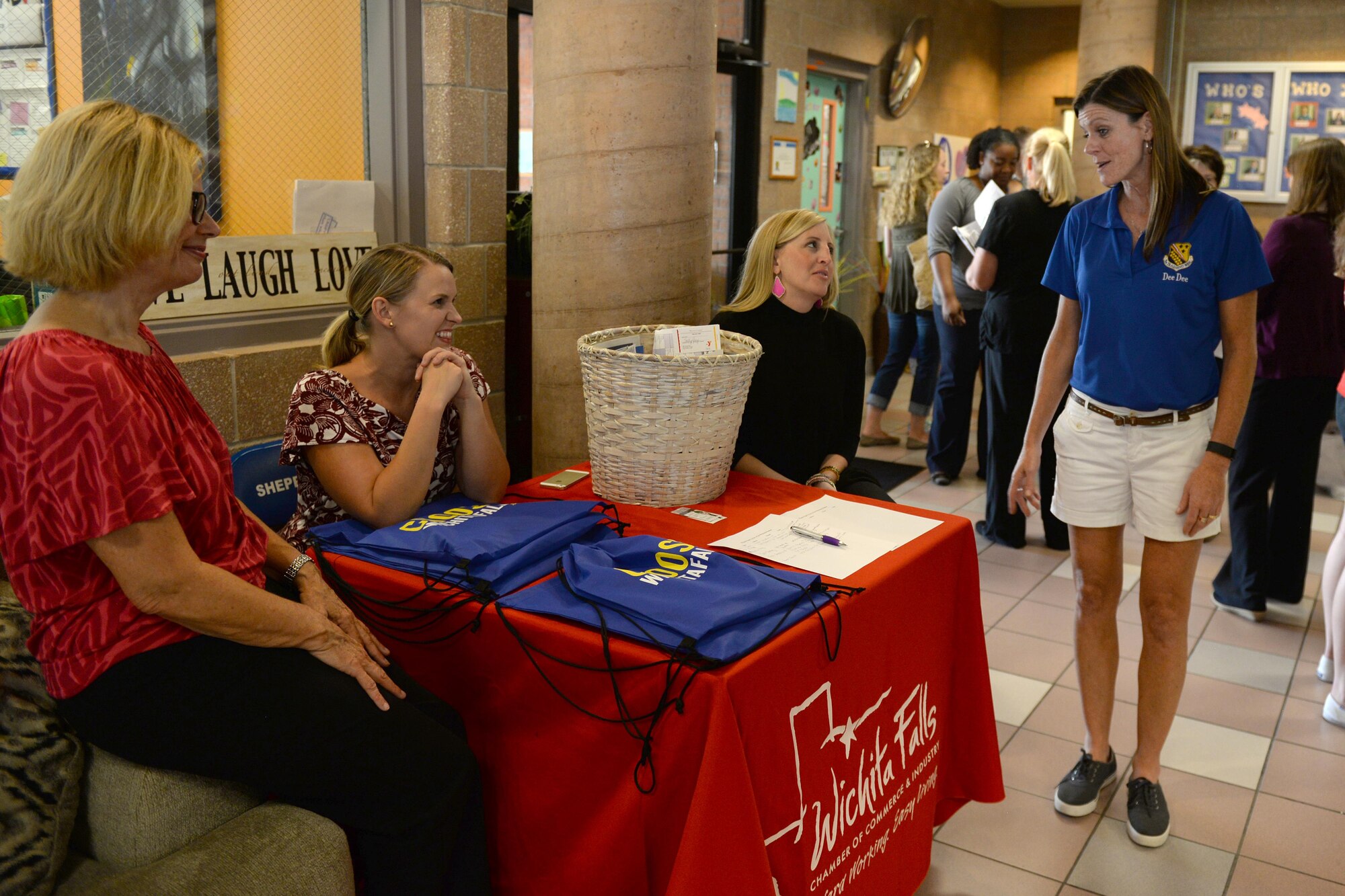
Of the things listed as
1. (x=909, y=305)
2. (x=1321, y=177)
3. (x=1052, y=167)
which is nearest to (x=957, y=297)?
(x=909, y=305)

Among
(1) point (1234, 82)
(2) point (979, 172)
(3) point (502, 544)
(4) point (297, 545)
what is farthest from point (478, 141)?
(1) point (1234, 82)

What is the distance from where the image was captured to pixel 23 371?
4.50 ft

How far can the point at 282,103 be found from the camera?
2.92m

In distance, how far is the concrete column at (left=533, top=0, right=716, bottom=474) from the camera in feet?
9.33

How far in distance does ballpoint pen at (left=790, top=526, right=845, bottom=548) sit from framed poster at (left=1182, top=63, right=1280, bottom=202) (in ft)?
26.1

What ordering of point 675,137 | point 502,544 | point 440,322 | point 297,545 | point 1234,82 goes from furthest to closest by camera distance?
point 1234,82 < point 675,137 < point 440,322 < point 297,545 < point 502,544

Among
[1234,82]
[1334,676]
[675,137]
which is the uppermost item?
[1234,82]

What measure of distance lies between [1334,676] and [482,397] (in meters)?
2.44

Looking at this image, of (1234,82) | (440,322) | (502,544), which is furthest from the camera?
(1234,82)

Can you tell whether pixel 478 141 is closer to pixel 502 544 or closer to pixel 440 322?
pixel 440 322

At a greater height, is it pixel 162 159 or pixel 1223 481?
pixel 162 159

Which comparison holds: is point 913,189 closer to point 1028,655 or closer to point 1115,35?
point 1115,35

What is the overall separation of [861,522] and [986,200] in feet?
10.8

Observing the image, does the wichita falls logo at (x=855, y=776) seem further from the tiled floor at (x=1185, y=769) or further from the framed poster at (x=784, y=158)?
the framed poster at (x=784, y=158)
